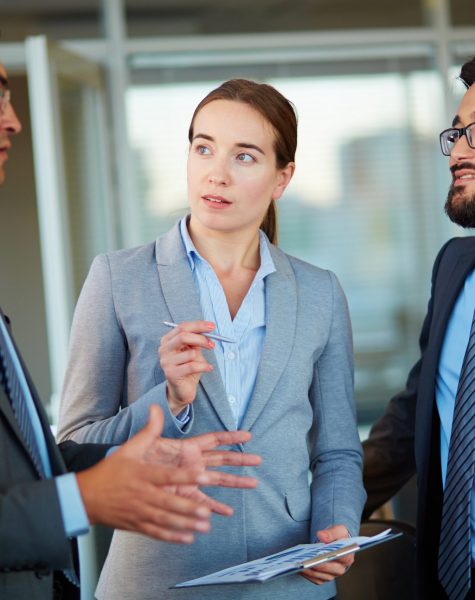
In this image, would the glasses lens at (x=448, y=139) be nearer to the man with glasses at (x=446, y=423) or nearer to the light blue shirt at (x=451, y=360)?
the man with glasses at (x=446, y=423)

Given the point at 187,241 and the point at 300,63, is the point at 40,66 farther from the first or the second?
the point at 187,241

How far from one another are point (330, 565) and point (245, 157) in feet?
2.98

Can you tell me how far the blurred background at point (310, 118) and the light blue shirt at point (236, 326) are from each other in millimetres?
2480

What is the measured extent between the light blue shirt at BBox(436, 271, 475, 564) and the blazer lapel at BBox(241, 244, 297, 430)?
38 centimetres

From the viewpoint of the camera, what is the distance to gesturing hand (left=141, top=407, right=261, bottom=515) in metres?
1.57

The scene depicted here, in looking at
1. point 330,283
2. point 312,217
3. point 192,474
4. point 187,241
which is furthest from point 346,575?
point 312,217

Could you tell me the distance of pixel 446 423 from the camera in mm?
2207

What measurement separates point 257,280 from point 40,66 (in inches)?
95.2

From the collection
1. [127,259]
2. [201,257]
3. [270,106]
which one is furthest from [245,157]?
[127,259]

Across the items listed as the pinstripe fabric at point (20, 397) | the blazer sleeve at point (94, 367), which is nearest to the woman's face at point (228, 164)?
the blazer sleeve at point (94, 367)

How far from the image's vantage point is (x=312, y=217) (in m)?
5.86

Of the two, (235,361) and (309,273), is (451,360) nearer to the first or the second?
(309,273)

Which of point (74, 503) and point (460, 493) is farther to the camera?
point (460, 493)

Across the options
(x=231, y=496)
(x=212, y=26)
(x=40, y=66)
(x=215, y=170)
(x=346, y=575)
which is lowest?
(x=346, y=575)
